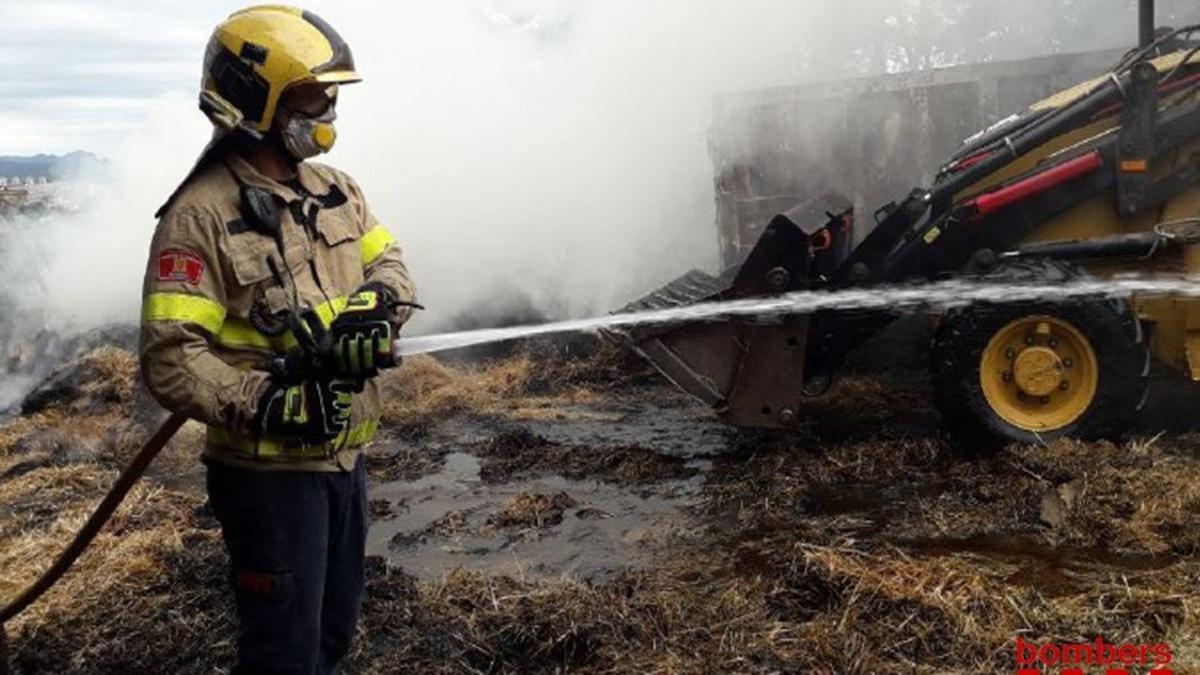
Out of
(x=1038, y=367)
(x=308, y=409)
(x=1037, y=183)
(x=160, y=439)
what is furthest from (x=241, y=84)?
(x=1037, y=183)

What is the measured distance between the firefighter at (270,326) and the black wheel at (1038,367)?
3.95 metres

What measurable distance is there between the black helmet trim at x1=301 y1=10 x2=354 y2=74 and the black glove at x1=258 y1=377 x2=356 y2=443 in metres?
0.87

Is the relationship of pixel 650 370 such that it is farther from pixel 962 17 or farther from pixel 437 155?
pixel 962 17

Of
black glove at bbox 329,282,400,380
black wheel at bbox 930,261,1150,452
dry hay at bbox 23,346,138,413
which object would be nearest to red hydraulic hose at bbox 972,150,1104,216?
black wheel at bbox 930,261,1150,452

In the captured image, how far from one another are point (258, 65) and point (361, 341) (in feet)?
2.67

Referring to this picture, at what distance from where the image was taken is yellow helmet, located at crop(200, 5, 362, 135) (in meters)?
2.72

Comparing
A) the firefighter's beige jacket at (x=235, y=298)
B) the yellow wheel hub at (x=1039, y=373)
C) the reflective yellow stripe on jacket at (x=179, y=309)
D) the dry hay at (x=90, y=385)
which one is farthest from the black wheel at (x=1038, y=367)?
the dry hay at (x=90, y=385)

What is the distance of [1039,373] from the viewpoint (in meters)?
5.78

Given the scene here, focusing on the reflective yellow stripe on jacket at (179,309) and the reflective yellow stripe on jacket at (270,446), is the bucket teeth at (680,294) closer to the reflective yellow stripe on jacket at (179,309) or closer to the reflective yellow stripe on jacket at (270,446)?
the reflective yellow stripe on jacket at (270,446)

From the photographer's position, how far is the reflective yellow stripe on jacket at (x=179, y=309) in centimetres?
251

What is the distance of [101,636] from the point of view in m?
4.37

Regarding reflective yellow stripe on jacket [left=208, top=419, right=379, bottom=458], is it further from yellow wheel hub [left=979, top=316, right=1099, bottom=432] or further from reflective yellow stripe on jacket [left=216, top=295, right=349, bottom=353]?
yellow wheel hub [left=979, top=316, right=1099, bottom=432]

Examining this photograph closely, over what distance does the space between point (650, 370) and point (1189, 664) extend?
19.7 ft

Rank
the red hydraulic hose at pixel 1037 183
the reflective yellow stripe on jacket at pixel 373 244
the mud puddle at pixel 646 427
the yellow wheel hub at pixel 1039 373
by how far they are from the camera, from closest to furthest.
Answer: the reflective yellow stripe on jacket at pixel 373 244 → the yellow wheel hub at pixel 1039 373 → the red hydraulic hose at pixel 1037 183 → the mud puddle at pixel 646 427
